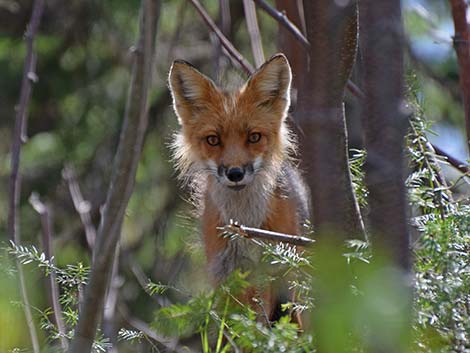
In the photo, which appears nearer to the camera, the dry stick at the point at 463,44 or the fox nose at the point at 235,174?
the dry stick at the point at 463,44

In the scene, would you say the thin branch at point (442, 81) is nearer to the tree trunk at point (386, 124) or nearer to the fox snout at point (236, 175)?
the fox snout at point (236, 175)

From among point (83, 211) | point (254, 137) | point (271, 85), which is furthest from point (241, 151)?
point (83, 211)

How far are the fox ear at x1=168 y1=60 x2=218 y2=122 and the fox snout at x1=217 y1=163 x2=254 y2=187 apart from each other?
0.64 m

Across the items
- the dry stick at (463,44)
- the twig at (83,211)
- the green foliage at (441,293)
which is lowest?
the twig at (83,211)

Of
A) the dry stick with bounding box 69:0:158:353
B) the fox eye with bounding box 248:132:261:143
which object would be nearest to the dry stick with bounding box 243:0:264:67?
the fox eye with bounding box 248:132:261:143

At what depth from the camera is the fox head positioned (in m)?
6.40

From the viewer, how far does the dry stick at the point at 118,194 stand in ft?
6.16

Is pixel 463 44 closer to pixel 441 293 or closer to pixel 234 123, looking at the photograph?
pixel 441 293

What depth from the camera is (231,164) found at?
634cm

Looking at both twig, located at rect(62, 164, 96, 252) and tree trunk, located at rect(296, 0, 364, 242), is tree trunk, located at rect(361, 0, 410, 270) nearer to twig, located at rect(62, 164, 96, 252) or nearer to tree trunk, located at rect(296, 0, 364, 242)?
tree trunk, located at rect(296, 0, 364, 242)

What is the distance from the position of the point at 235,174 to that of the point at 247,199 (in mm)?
325

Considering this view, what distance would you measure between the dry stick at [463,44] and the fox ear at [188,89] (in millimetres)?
2566

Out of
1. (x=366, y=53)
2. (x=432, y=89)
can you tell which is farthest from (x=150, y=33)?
(x=432, y=89)

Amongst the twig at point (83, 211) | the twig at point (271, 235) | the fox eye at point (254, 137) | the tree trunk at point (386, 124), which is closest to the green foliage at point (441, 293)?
the twig at point (271, 235)
